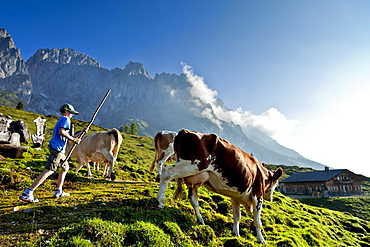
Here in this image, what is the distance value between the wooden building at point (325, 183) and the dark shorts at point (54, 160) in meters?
74.2

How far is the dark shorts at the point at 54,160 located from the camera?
674cm

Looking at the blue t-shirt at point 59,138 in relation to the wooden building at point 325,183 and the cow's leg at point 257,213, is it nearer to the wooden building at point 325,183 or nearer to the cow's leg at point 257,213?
the cow's leg at point 257,213

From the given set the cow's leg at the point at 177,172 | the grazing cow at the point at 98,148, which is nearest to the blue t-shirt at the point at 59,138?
the cow's leg at the point at 177,172

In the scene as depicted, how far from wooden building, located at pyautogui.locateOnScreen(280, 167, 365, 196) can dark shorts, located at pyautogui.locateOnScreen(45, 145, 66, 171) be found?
74155mm

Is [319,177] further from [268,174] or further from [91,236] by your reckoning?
[91,236]

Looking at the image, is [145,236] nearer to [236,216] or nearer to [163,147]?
[236,216]

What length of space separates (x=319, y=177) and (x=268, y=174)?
73.1 meters

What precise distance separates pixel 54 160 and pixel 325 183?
7642cm

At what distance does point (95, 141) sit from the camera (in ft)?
44.5

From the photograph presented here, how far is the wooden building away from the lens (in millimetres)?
65438

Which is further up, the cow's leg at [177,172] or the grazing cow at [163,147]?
the grazing cow at [163,147]

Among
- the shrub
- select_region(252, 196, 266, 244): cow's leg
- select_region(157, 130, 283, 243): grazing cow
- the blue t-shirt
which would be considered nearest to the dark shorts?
the blue t-shirt

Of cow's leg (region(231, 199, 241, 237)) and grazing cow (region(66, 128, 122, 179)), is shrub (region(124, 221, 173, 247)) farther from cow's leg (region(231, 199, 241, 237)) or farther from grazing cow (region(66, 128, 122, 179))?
grazing cow (region(66, 128, 122, 179))

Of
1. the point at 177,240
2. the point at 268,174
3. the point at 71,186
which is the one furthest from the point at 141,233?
the point at 71,186
